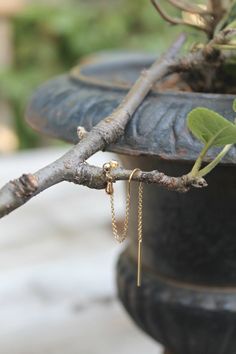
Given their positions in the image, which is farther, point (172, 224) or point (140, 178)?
point (172, 224)

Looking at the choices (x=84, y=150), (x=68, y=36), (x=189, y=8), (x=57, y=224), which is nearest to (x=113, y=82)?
(x=189, y=8)

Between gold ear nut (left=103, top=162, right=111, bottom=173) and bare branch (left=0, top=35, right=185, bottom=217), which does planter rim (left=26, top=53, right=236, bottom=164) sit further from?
gold ear nut (left=103, top=162, right=111, bottom=173)

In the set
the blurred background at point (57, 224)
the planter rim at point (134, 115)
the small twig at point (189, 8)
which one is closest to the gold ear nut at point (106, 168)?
the planter rim at point (134, 115)

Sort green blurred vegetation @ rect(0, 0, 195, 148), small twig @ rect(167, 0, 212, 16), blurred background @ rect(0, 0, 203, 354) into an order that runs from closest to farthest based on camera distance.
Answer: small twig @ rect(167, 0, 212, 16), blurred background @ rect(0, 0, 203, 354), green blurred vegetation @ rect(0, 0, 195, 148)

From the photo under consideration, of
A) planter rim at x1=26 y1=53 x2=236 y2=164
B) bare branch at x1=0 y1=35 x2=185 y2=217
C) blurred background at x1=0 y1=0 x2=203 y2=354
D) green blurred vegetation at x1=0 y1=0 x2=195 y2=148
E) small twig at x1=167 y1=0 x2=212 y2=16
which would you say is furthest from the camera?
green blurred vegetation at x1=0 y1=0 x2=195 y2=148

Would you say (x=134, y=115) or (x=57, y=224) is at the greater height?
(x=134, y=115)

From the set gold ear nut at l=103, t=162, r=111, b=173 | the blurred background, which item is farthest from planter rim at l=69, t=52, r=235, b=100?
the blurred background

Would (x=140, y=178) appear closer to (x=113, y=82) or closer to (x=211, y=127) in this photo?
(x=211, y=127)

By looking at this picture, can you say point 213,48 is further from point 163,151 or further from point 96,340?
point 96,340
